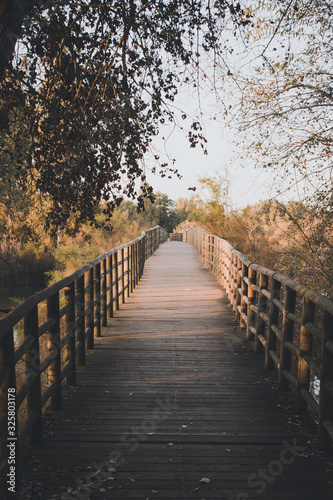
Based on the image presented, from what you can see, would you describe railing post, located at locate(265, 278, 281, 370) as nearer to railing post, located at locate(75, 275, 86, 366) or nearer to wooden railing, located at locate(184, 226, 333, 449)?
wooden railing, located at locate(184, 226, 333, 449)

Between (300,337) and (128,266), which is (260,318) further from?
(128,266)

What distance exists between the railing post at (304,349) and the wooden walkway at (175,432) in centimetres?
15

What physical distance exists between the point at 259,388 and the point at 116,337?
9.32ft

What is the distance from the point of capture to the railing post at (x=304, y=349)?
13.1 ft

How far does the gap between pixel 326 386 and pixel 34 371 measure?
2.13 meters

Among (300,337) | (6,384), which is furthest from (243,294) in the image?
(6,384)

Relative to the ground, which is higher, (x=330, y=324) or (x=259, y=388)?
(x=330, y=324)

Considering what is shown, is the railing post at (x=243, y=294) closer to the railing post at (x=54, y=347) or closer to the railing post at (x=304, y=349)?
the railing post at (x=304, y=349)

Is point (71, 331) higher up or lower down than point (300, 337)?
lower down

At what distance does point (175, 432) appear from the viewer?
377 cm

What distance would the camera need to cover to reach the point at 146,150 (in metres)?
5.30

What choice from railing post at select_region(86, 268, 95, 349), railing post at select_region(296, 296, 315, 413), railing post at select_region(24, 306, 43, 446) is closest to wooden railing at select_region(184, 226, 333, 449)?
railing post at select_region(296, 296, 315, 413)

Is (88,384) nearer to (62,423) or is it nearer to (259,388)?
(62,423)

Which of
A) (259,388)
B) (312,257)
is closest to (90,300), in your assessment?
(259,388)
